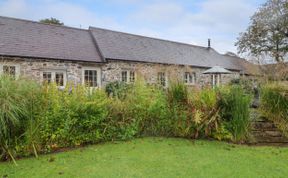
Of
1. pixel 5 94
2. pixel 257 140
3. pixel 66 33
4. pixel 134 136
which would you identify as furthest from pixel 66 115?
pixel 66 33

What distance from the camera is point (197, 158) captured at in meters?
4.58

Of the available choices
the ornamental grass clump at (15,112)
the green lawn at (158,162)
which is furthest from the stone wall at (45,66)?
the green lawn at (158,162)

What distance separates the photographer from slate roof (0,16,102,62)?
12.2m

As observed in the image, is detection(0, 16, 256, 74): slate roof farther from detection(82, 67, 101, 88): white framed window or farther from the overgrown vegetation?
the overgrown vegetation

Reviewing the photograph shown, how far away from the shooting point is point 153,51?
18.7 m

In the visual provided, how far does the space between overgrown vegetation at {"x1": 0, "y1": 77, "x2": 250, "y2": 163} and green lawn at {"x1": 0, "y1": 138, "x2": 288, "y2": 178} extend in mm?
402

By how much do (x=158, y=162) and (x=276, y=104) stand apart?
3852 mm

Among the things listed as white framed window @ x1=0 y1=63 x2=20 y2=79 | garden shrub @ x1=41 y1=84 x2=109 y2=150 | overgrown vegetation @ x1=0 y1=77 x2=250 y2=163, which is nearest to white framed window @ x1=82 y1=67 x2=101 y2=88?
white framed window @ x1=0 y1=63 x2=20 y2=79

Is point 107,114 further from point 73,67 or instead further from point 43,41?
point 43,41

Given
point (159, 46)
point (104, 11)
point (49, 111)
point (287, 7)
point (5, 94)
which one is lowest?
point (49, 111)

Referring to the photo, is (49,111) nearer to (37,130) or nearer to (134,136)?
(37,130)

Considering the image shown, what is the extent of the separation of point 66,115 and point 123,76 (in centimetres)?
1050

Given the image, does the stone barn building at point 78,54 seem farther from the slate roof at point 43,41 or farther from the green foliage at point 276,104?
the green foliage at point 276,104

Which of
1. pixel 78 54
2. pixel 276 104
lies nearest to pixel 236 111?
pixel 276 104
